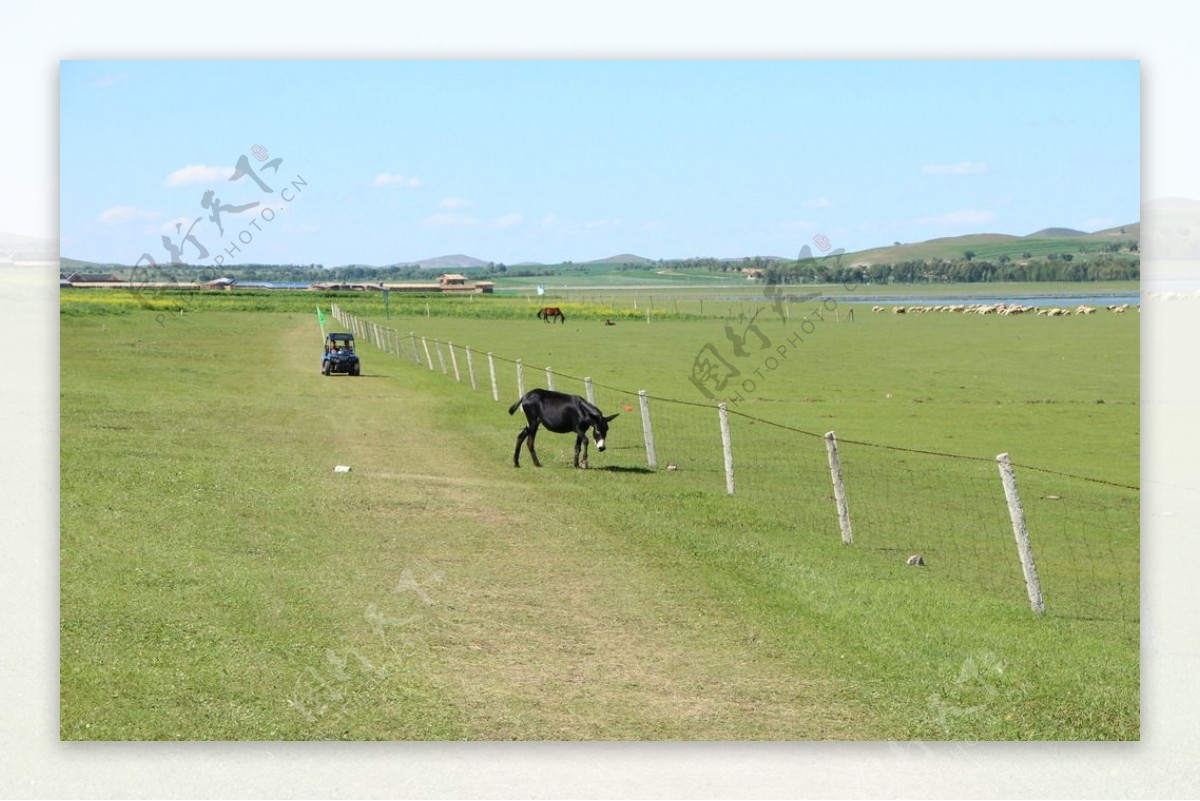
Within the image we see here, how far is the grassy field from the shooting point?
11.2m

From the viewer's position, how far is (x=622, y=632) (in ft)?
43.4

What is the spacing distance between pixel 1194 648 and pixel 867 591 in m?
3.37

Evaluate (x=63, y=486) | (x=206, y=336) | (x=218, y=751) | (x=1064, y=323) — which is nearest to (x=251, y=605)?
(x=218, y=751)

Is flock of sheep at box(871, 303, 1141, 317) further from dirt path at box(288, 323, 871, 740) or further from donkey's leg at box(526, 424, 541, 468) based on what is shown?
dirt path at box(288, 323, 871, 740)

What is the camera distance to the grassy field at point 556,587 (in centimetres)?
1118

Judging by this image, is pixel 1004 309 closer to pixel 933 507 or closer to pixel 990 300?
pixel 990 300

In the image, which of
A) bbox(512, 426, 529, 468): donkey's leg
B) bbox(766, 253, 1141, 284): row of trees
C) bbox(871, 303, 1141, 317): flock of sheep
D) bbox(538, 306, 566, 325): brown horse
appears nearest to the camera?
bbox(512, 426, 529, 468): donkey's leg

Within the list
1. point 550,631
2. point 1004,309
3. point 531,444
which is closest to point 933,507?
point 531,444

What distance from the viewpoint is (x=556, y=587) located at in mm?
14953

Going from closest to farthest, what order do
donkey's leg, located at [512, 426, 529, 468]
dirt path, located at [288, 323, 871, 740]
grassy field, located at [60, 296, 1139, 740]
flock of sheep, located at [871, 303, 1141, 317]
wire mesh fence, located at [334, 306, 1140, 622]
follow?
dirt path, located at [288, 323, 871, 740] < grassy field, located at [60, 296, 1139, 740] < wire mesh fence, located at [334, 306, 1140, 622] < donkey's leg, located at [512, 426, 529, 468] < flock of sheep, located at [871, 303, 1141, 317]

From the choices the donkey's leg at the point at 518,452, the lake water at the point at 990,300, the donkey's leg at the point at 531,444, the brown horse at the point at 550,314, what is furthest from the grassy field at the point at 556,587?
the lake water at the point at 990,300

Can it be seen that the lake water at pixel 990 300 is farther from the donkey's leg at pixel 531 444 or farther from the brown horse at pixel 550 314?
the donkey's leg at pixel 531 444

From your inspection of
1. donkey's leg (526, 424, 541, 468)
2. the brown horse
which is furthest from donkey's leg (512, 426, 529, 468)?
the brown horse

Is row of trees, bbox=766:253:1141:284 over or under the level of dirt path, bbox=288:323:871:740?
over
